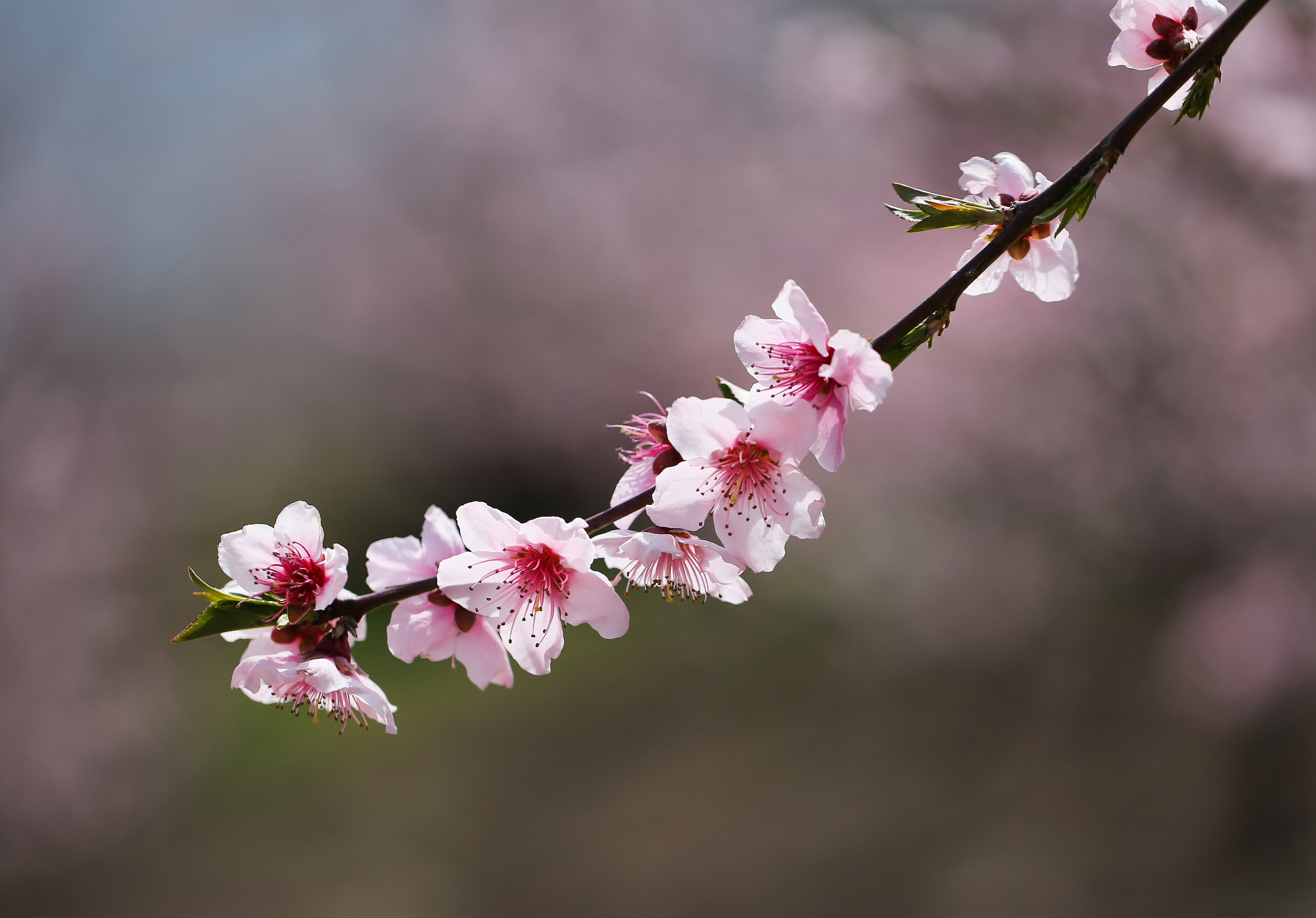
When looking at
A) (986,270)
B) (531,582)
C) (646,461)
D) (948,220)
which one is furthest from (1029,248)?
(531,582)

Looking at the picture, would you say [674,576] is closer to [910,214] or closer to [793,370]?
[793,370]

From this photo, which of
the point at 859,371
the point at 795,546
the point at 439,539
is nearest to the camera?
the point at 859,371

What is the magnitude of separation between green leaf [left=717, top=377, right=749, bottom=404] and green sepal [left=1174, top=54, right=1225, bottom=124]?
364mm

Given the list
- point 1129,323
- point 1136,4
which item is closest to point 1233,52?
point 1129,323

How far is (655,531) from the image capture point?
682 mm

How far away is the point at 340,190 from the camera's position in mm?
4152

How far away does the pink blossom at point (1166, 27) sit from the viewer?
2.35 ft

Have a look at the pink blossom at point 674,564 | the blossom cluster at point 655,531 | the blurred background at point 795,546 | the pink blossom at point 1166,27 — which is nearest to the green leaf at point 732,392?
the blossom cluster at point 655,531

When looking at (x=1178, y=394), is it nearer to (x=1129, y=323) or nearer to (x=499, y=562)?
(x=1129, y=323)

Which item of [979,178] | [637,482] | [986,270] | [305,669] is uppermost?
[979,178]

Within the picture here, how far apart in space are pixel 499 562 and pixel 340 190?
3.99 meters

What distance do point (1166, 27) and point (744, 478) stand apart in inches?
21.4

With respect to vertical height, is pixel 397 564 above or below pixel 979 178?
below

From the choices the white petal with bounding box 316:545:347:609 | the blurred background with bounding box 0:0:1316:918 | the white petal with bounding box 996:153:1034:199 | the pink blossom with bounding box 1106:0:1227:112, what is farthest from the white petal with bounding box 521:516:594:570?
the blurred background with bounding box 0:0:1316:918
